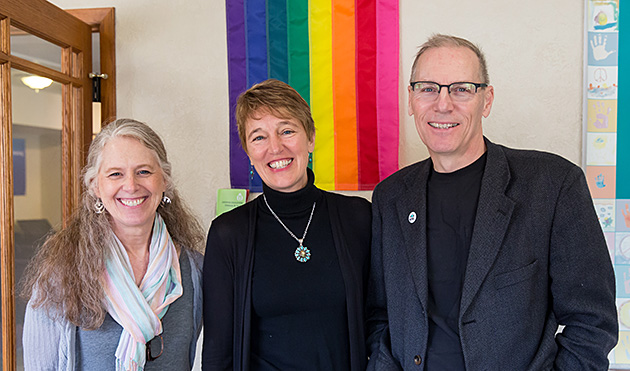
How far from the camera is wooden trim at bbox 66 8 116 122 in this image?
102 inches

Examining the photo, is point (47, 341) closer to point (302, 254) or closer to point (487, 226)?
point (302, 254)

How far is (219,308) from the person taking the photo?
5.73ft

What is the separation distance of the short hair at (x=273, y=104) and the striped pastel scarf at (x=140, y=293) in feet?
1.64

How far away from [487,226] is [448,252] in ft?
0.46

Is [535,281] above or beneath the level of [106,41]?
beneath

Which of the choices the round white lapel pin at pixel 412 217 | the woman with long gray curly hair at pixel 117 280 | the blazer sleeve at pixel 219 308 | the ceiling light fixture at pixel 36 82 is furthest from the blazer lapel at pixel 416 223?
the ceiling light fixture at pixel 36 82

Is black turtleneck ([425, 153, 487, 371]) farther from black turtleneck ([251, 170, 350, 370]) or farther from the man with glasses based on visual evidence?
black turtleneck ([251, 170, 350, 370])

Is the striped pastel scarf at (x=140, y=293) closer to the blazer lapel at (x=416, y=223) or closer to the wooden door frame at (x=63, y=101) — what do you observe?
the wooden door frame at (x=63, y=101)

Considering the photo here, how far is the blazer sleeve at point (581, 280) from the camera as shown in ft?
4.59

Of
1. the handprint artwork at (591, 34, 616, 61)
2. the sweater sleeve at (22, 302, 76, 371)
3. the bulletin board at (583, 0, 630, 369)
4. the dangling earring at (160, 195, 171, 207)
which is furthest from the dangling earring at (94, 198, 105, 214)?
the handprint artwork at (591, 34, 616, 61)

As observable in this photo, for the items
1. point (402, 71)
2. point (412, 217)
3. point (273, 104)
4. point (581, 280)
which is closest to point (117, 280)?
point (273, 104)

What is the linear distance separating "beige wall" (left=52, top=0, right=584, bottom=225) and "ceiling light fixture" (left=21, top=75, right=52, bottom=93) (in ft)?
1.29

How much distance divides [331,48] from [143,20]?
3.17 ft

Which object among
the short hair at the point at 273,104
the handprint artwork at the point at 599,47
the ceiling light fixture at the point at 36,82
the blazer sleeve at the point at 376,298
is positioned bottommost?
the blazer sleeve at the point at 376,298
